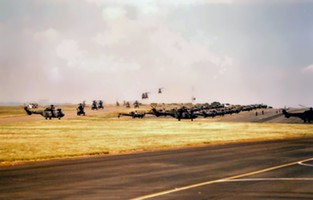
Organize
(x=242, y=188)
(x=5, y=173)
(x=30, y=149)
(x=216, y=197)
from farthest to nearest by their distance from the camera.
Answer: (x=30, y=149) → (x=5, y=173) → (x=242, y=188) → (x=216, y=197)

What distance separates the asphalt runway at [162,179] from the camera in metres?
12.4

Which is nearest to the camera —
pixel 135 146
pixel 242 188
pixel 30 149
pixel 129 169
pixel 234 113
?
pixel 242 188

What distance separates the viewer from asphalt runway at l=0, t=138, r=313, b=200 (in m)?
12.4

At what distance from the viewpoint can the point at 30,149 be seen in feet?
91.9

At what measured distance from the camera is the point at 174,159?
2286cm

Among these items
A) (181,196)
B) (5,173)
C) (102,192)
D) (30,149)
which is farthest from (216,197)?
(30,149)

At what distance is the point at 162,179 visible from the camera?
15.5 meters

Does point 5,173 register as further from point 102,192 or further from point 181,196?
point 181,196

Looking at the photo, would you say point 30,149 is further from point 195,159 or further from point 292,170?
point 292,170

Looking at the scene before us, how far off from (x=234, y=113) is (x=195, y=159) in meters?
81.8

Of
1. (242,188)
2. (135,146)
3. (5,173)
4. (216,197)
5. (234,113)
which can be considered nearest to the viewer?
(216,197)

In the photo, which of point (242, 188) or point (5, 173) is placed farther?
point (5, 173)

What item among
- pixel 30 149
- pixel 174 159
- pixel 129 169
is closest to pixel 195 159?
pixel 174 159

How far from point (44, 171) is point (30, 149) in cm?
1110
